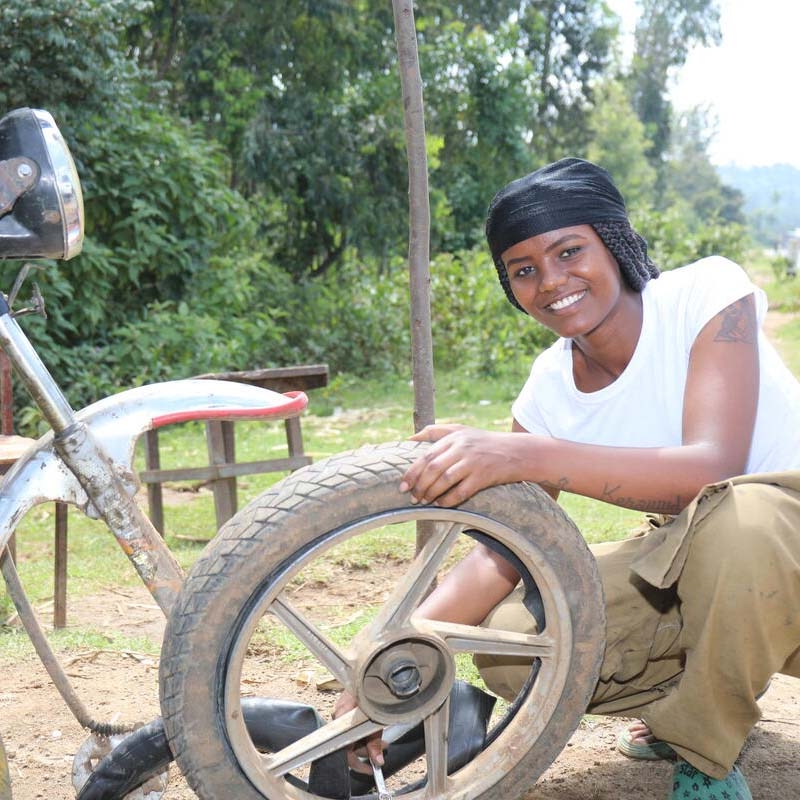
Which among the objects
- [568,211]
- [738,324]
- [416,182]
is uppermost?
[416,182]

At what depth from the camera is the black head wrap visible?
81.5 inches

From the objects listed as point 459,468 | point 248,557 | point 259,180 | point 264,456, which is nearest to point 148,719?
point 248,557

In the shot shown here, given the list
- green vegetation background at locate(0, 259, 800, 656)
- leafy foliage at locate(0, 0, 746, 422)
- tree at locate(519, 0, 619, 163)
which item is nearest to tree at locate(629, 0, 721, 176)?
tree at locate(519, 0, 619, 163)

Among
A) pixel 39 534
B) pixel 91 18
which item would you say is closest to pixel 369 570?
pixel 39 534

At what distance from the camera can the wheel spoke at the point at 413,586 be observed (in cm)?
161

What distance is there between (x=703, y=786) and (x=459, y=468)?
0.88 metres

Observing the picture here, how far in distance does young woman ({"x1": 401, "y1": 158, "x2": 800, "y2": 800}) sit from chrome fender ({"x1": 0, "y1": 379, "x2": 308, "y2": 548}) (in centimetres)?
33

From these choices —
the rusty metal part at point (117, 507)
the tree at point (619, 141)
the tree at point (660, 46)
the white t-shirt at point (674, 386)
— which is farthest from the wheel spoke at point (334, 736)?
the tree at point (660, 46)

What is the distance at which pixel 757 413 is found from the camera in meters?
2.03

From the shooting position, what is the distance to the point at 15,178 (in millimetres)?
1554

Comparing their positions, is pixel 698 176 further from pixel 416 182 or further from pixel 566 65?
pixel 416 182

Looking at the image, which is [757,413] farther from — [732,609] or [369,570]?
[369,570]

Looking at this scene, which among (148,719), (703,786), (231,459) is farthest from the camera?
(231,459)

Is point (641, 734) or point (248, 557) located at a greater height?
point (248, 557)
